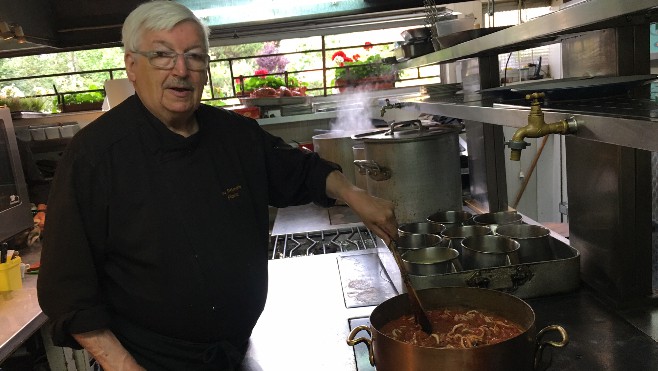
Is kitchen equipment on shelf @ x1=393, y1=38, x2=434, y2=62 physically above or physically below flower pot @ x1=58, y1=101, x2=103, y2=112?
above

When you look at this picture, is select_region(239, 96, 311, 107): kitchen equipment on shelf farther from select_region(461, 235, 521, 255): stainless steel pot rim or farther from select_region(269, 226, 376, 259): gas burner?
select_region(461, 235, 521, 255): stainless steel pot rim

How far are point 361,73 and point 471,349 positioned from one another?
184 inches

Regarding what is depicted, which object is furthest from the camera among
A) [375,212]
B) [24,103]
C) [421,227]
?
[24,103]

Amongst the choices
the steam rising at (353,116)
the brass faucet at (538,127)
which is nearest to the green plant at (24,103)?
the steam rising at (353,116)

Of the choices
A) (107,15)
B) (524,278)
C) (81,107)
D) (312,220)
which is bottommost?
(312,220)

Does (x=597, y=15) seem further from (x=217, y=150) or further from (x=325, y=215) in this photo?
(x=325, y=215)

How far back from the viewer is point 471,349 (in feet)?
3.32

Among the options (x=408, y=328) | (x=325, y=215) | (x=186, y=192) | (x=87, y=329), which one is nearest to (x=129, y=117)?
(x=186, y=192)

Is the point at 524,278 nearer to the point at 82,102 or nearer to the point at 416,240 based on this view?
the point at 416,240

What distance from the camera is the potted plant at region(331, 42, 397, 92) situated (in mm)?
5391

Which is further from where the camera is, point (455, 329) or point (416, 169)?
point (416, 169)

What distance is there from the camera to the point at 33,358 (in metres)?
2.88

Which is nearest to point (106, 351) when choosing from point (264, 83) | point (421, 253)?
point (421, 253)

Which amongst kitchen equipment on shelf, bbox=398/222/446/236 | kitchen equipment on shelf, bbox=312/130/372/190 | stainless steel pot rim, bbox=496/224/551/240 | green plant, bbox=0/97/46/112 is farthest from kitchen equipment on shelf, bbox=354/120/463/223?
green plant, bbox=0/97/46/112
